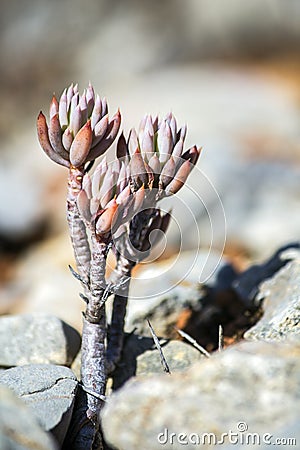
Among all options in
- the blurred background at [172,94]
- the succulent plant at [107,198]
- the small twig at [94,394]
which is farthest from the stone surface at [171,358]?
the blurred background at [172,94]

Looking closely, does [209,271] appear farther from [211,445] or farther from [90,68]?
[90,68]

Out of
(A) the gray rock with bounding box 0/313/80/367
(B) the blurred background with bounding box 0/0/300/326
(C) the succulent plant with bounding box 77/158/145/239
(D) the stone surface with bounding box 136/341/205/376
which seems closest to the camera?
(C) the succulent plant with bounding box 77/158/145/239

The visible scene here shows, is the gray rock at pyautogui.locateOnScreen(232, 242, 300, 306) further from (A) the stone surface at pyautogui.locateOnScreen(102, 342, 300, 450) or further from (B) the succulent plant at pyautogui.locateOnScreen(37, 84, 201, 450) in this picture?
(A) the stone surface at pyautogui.locateOnScreen(102, 342, 300, 450)

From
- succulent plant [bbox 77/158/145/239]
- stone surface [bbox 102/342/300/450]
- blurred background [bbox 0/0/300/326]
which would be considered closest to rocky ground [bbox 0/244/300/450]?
stone surface [bbox 102/342/300/450]

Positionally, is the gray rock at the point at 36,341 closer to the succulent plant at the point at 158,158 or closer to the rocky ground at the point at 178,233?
the rocky ground at the point at 178,233

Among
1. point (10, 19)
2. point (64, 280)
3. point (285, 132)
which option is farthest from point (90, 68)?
point (64, 280)
